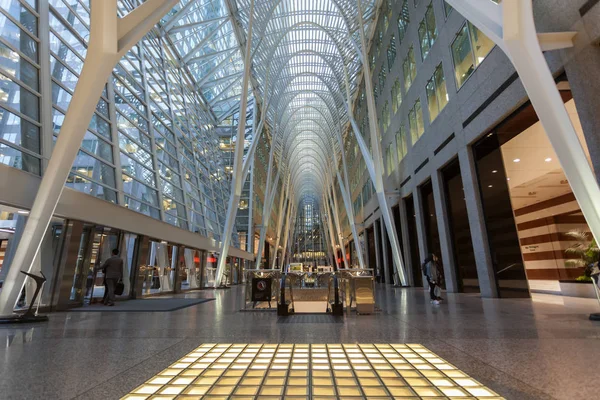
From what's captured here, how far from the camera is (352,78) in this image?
1523 inches

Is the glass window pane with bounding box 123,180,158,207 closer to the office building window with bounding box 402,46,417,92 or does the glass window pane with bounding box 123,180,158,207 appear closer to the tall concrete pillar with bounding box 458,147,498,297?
the tall concrete pillar with bounding box 458,147,498,297

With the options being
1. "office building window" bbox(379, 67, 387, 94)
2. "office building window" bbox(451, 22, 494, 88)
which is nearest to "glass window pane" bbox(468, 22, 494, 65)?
"office building window" bbox(451, 22, 494, 88)

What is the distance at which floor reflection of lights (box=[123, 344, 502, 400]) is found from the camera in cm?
266

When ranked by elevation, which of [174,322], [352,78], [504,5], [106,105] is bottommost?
[174,322]

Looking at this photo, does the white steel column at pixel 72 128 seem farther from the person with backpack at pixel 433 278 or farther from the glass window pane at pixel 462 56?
the glass window pane at pixel 462 56

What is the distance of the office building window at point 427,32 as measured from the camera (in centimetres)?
1645

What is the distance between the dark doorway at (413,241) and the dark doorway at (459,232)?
5631 mm

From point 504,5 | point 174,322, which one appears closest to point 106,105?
point 174,322

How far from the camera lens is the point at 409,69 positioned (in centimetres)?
2061

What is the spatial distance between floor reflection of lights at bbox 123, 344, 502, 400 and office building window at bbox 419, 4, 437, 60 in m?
16.6

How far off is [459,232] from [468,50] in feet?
27.4

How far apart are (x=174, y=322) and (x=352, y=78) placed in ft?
121

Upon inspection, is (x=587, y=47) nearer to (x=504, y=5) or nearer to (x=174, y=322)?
(x=504, y=5)

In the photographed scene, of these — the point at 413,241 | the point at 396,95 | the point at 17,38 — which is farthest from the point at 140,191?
the point at 396,95
